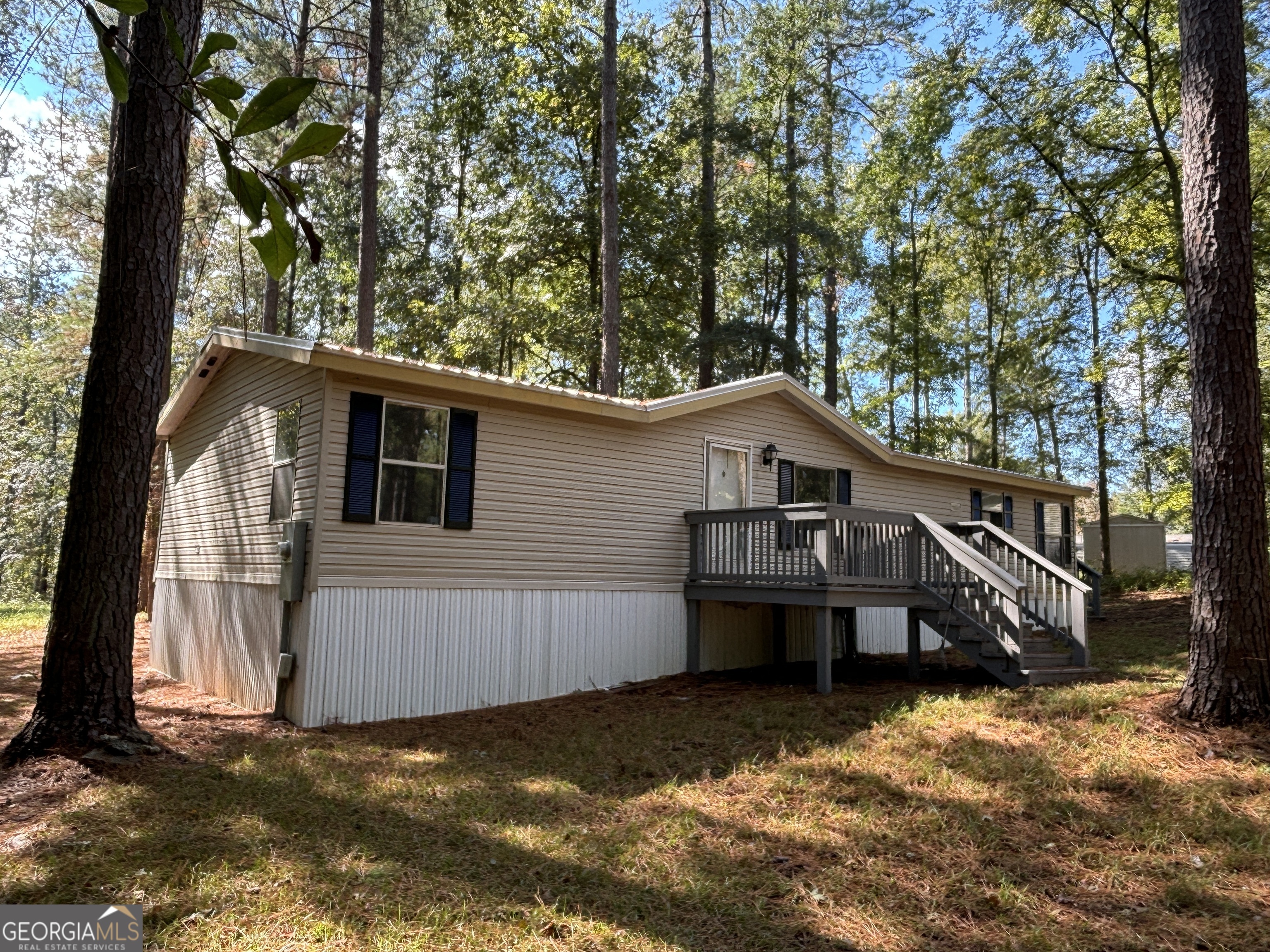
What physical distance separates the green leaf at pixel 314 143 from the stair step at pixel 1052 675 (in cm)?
918

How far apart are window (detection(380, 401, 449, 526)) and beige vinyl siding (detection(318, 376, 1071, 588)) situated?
13cm

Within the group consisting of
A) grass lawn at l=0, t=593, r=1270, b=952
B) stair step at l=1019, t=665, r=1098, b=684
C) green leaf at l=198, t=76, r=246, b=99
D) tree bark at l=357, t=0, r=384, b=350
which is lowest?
grass lawn at l=0, t=593, r=1270, b=952

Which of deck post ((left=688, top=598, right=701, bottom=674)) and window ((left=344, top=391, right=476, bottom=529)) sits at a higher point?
window ((left=344, top=391, right=476, bottom=529))

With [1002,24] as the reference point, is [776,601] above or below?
below

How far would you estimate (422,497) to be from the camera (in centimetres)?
887

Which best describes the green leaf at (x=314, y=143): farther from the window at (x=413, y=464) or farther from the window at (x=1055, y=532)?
the window at (x=1055, y=532)

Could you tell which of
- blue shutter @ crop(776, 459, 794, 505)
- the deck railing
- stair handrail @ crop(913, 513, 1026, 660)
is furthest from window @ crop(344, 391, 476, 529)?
stair handrail @ crop(913, 513, 1026, 660)

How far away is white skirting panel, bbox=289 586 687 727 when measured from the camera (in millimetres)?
8180

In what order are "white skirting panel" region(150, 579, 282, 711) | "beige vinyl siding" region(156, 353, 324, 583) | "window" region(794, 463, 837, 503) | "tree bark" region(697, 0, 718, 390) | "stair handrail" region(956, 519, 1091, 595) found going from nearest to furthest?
"beige vinyl siding" region(156, 353, 324, 583)
"white skirting panel" region(150, 579, 282, 711)
"stair handrail" region(956, 519, 1091, 595)
"window" region(794, 463, 837, 503)
"tree bark" region(697, 0, 718, 390)

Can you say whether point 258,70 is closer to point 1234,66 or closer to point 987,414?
point 1234,66

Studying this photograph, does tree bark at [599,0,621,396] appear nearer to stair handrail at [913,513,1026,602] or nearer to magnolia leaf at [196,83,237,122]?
stair handrail at [913,513,1026,602]

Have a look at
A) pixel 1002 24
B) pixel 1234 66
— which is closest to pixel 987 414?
pixel 1002 24

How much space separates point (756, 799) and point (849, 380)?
28.9 metres

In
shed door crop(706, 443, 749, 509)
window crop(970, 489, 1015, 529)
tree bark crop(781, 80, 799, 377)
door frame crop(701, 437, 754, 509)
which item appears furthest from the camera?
tree bark crop(781, 80, 799, 377)
